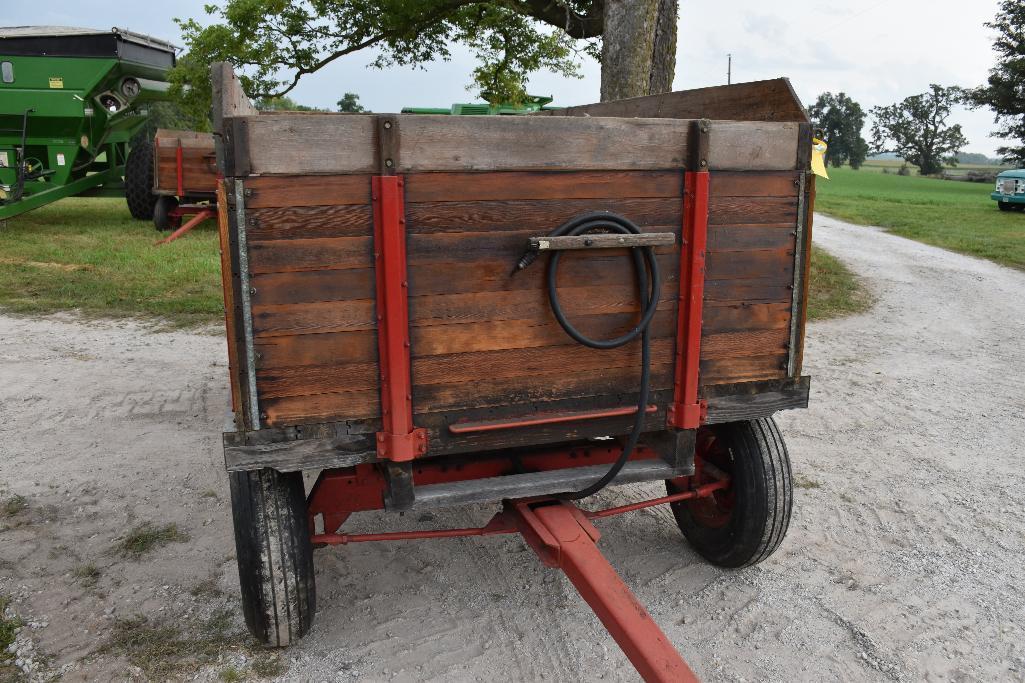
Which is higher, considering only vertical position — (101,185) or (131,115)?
(131,115)

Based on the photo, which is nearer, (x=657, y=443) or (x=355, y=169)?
(x=355, y=169)

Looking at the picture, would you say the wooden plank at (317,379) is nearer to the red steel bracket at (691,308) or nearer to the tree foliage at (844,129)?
the red steel bracket at (691,308)

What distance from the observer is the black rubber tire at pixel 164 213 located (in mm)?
14867

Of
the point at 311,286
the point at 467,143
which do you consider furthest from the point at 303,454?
the point at 467,143

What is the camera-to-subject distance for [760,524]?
3660 mm

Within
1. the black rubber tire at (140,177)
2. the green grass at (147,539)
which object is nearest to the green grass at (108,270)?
the black rubber tire at (140,177)

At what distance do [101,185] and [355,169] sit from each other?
15094mm

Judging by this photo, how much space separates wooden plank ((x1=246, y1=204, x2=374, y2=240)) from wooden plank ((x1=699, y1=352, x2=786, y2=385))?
4.48 ft

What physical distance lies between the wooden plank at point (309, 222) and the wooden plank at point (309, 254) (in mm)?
19

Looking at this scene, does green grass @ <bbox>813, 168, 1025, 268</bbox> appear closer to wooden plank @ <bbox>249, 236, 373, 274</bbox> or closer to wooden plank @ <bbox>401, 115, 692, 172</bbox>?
wooden plank @ <bbox>401, 115, 692, 172</bbox>

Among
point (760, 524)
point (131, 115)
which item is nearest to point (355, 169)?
point (760, 524)

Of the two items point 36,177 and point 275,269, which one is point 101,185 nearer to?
point 36,177

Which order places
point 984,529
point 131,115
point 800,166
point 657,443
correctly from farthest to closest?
1. point 131,115
2. point 984,529
3. point 657,443
4. point 800,166

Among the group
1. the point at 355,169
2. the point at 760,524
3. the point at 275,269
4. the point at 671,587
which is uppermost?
the point at 355,169
